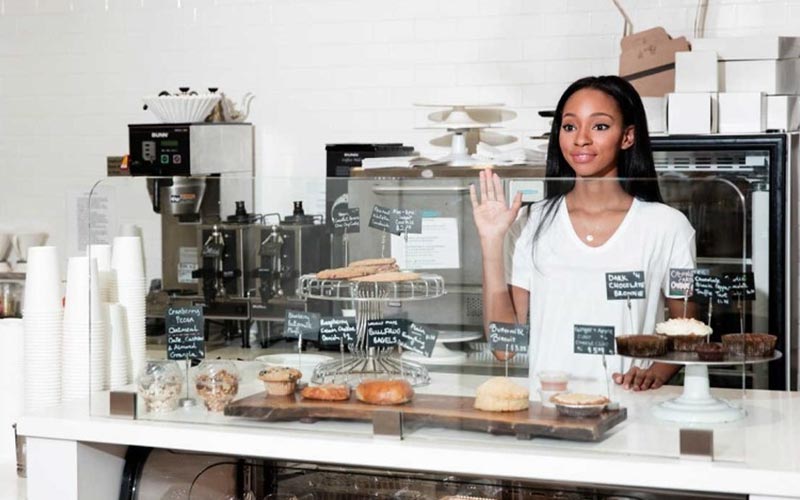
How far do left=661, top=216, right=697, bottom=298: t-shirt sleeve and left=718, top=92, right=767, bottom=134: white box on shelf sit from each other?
217cm

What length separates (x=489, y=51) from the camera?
502 cm

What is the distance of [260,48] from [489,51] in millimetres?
1148

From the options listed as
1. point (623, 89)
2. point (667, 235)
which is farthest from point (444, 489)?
point (623, 89)

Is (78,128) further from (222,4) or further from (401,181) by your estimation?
(401,181)

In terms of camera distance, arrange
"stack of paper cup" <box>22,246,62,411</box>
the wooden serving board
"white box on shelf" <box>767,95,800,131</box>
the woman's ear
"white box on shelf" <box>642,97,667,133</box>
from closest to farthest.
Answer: the wooden serving board < "stack of paper cup" <box>22,246,62,411</box> < the woman's ear < "white box on shelf" <box>767,95,800,131</box> < "white box on shelf" <box>642,97,667,133</box>

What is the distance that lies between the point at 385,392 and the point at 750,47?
8.76 feet

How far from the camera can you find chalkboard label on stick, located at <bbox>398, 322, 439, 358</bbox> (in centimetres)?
223

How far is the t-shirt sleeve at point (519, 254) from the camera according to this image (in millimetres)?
2184

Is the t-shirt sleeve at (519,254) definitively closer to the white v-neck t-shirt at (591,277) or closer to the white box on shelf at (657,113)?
the white v-neck t-shirt at (591,277)

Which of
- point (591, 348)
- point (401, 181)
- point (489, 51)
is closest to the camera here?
point (591, 348)

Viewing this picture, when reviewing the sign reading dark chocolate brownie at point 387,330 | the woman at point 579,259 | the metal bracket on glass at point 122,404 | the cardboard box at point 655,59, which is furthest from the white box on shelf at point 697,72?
the metal bracket on glass at point 122,404

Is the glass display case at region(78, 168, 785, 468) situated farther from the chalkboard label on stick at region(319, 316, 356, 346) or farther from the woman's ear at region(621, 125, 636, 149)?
the woman's ear at region(621, 125, 636, 149)

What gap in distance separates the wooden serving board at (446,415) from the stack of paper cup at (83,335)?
389 millimetres

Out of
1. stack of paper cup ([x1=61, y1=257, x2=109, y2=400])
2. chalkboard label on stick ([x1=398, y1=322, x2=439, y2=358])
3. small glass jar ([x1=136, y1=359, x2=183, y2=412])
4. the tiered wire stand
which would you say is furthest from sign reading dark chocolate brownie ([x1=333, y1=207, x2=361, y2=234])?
stack of paper cup ([x1=61, y1=257, x2=109, y2=400])
